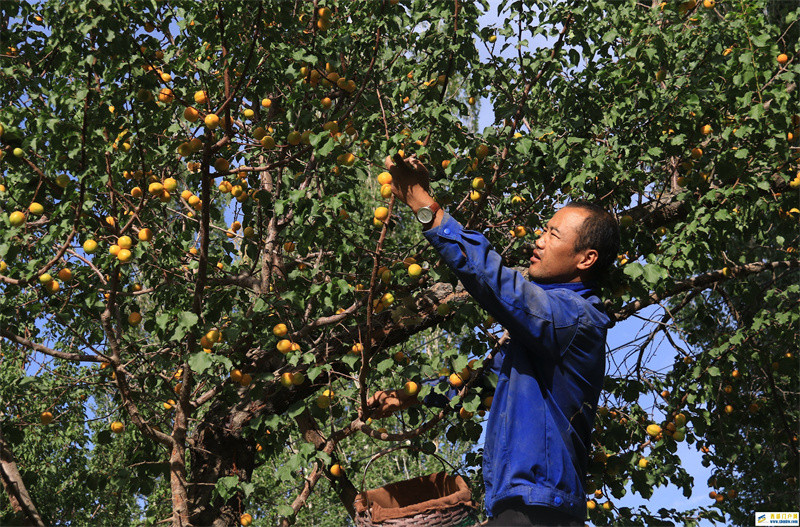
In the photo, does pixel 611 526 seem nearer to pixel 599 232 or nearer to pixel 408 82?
pixel 599 232

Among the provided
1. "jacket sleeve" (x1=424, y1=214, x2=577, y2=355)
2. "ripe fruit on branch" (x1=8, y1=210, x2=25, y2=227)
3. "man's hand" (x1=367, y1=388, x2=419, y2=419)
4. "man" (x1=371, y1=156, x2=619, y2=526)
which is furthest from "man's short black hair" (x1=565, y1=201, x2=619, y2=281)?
"ripe fruit on branch" (x1=8, y1=210, x2=25, y2=227)

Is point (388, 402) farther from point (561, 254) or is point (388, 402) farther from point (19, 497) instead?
point (19, 497)

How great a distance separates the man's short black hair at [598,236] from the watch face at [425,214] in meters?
0.65

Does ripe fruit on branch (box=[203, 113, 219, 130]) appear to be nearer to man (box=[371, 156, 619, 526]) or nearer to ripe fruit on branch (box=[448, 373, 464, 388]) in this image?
man (box=[371, 156, 619, 526])

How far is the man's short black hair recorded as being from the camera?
9.39 ft

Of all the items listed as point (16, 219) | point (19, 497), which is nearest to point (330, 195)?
point (16, 219)

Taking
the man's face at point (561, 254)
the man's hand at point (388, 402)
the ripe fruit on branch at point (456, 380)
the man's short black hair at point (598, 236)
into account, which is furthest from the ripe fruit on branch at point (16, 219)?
the man's short black hair at point (598, 236)

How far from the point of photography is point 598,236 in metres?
2.88

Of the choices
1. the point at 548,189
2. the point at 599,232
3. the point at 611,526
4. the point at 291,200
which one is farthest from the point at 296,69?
the point at 611,526

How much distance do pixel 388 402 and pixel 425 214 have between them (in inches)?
58.8

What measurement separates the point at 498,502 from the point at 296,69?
2.73m

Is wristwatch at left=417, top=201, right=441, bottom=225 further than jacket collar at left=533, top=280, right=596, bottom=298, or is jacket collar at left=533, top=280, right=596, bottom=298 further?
jacket collar at left=533, top=280, right=596, bottom=298

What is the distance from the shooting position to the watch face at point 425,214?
2545 mm

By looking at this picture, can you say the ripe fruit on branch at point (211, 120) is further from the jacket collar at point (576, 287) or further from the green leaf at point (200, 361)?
the jacket collar at point (576, 287)
